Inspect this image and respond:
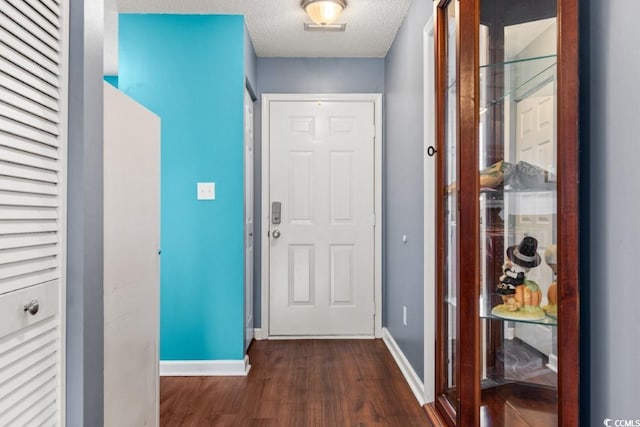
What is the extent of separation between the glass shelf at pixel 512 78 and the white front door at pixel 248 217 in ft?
6.92

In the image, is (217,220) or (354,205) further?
(354,205)

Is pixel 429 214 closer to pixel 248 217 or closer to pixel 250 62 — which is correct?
pixel 248 217

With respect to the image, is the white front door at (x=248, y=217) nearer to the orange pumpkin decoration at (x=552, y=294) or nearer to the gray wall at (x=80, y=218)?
the gray wall at (x=80, y=218)

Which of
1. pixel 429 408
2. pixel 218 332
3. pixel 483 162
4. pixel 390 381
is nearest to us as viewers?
pixel 483 162

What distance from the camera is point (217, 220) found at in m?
3.04

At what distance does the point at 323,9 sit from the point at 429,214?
148 cm

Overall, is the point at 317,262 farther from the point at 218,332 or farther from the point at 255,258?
the point at 218,332

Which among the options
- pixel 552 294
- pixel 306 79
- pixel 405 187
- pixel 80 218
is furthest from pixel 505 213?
pixel 306 79

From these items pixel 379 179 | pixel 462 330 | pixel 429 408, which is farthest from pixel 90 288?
pixel 379 179

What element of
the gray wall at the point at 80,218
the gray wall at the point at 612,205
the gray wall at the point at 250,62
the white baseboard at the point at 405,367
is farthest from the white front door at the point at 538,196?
the gray wall at the point at 250,62

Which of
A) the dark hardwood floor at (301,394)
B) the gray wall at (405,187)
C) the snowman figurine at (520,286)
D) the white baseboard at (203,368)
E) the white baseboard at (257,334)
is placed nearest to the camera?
the snowman figurine at (520,286)

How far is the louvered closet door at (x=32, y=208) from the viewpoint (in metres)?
0.91

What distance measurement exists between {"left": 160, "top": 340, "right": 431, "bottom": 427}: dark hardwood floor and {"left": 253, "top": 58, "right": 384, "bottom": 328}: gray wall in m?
0.86

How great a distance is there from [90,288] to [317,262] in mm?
2696
